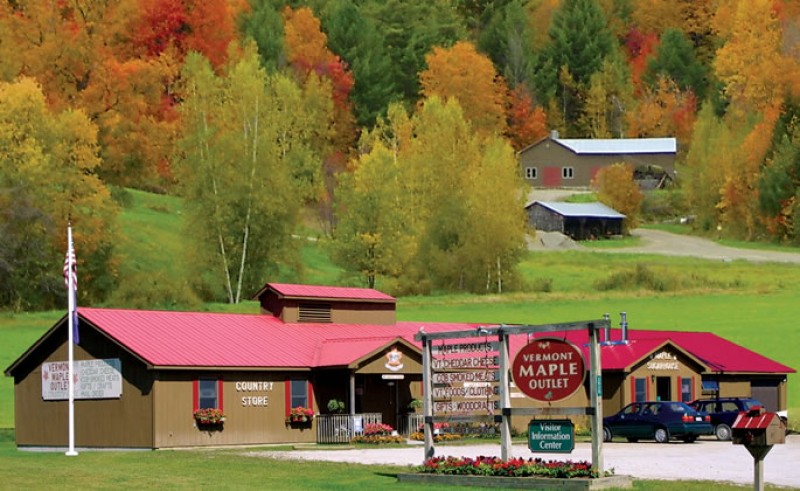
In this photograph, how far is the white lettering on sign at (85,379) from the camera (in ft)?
139

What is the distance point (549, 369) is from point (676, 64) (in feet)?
392

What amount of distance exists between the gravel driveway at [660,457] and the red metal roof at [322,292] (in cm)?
921


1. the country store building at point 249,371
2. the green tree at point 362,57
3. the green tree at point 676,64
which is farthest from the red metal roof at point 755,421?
the green tree at point 676,64

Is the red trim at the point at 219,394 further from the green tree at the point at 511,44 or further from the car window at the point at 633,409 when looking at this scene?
the green tree at the point at 511,44

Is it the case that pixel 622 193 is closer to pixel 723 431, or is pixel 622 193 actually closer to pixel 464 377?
pixel 723 431

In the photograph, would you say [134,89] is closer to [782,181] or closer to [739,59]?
[782,181]

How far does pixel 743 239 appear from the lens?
113562 millimetres

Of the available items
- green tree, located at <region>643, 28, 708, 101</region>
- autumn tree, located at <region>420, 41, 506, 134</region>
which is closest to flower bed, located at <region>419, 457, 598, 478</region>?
autumn tree, located at <region>420, 41, 506, 134</region>

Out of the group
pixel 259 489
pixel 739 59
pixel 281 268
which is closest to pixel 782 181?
pixel 739 59

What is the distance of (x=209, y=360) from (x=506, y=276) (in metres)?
46.1

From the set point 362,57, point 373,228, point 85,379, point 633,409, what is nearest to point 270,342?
point 85,379

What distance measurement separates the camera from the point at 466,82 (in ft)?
413

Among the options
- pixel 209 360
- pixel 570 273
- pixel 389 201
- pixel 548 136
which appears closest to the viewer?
pixel 209 360

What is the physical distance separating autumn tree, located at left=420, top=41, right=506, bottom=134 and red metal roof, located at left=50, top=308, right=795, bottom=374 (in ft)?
240
